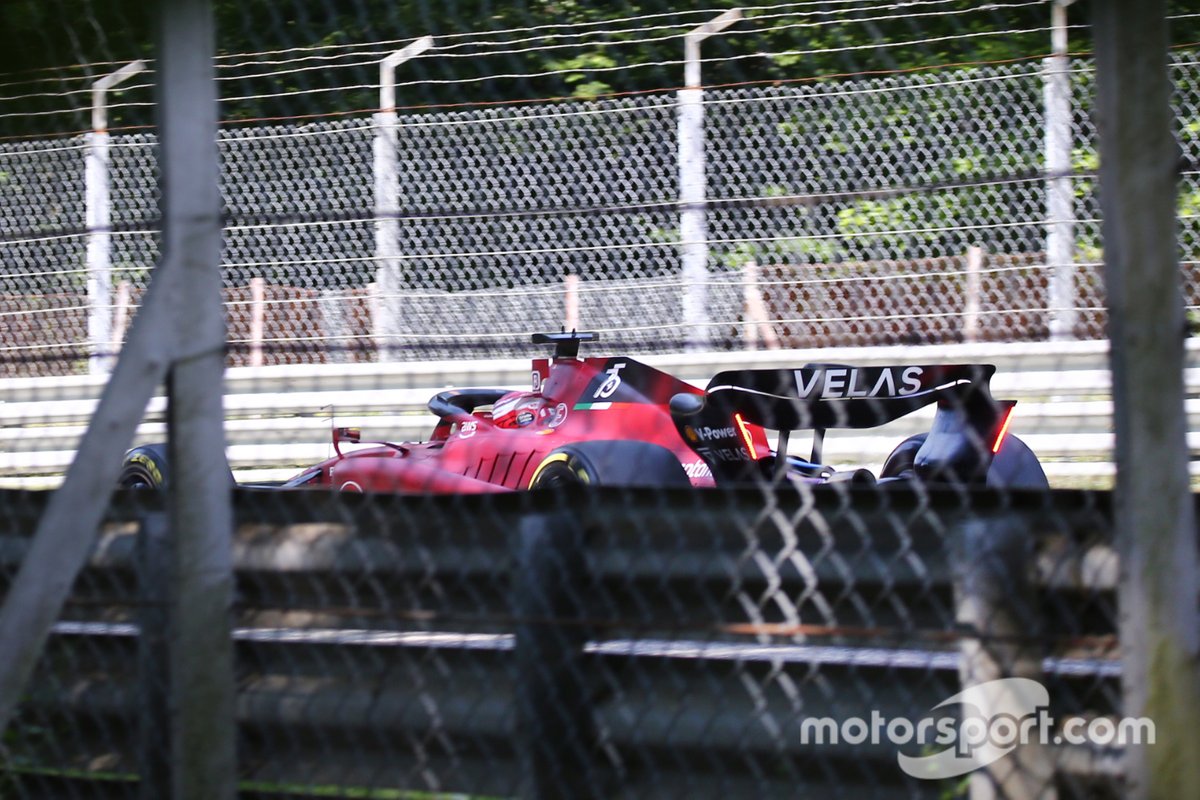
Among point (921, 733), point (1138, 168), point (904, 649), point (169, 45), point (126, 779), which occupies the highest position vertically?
point (169, 45)

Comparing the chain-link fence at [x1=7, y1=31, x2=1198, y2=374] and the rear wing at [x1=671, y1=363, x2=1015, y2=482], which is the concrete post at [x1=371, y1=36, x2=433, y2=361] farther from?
the rear wing at [x1=671, y1=363, x2=1015, y2=482]

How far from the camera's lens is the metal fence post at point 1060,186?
239 cm

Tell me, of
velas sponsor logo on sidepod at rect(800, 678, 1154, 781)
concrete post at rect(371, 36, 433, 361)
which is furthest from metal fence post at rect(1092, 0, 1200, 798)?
concrete post at rect(371, 36, 433, 361)

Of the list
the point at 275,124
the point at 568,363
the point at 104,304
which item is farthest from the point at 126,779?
the point at 568,363

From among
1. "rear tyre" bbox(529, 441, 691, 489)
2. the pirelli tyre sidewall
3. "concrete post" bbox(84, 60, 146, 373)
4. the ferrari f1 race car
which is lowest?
the pirelli tyre sidewall

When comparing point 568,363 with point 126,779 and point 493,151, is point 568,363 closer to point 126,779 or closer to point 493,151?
point 493,151

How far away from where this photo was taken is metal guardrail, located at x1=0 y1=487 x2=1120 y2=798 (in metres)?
1.77

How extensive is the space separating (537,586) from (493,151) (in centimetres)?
242

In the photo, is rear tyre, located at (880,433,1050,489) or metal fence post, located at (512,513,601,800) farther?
rear tyre, located at (880,433,1050,489)

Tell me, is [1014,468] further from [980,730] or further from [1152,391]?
[1152,391]

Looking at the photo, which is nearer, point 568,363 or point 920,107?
point 920,107

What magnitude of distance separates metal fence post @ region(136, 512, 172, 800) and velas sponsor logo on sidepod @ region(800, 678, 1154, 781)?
104 centimetres

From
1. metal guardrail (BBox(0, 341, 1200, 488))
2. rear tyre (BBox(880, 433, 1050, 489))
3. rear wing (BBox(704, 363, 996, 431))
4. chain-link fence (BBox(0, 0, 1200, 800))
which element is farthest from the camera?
metal guardrail (BBox(0, 341, 1200, 488))

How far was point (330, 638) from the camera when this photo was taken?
2076mm
